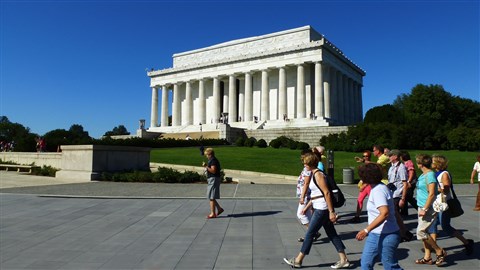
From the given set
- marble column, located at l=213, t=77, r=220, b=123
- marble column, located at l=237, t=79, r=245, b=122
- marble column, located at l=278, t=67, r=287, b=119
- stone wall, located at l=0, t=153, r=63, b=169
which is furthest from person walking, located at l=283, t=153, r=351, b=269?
marble column, located at l=213, t=77, r=220, b=123

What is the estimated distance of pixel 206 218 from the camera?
33.3 ft

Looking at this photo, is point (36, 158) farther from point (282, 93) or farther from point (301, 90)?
point (282, 93)

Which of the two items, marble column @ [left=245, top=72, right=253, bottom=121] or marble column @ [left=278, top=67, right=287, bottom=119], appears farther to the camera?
marble column @ [left=245, top=72, right=253, bottom=121]

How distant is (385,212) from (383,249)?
50 cm

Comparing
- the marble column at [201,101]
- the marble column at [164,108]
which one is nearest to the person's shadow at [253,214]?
the marble column at [201,101]

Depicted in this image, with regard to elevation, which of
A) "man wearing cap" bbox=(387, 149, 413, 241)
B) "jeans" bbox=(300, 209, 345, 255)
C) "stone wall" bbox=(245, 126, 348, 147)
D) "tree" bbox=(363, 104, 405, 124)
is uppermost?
"tree" bbox=(363, 104, 405, 124)

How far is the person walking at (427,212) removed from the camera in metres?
6.15

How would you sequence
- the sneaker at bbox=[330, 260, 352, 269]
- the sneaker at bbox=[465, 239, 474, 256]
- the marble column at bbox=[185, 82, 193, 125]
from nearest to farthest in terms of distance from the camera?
the sneaker at bbox=[330, 260, 352, 269], the sneaker at bbox=[465, 239, 474, 256], the marble column at bbox=[185, 82, 193, 125]

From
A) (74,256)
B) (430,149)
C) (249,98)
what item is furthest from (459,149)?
(74,256)

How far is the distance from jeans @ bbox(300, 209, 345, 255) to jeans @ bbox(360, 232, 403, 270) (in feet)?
4.12

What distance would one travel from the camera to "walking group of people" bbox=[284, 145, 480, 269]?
464cm

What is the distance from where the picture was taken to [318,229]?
598 centimetres

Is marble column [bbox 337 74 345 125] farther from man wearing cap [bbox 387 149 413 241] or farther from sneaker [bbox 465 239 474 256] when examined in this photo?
sneaker [bbox 465 239 474 256]

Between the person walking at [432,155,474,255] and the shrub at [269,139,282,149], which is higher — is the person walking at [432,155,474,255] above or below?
below
